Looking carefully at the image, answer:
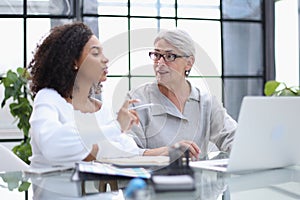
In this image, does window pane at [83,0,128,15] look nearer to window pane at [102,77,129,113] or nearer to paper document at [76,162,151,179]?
window pane at [102,77,129,113]

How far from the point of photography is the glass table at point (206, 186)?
1215 mm

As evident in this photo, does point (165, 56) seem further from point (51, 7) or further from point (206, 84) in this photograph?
point (51, 7)

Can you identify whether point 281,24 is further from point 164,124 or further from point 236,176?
point 236,176

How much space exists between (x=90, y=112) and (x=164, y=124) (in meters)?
0.56

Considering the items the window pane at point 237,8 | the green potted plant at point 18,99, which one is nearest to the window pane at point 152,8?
the window pane at point 237,8

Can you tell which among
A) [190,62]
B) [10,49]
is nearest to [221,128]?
[190,62]

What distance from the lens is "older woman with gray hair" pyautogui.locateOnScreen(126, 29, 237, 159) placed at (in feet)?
6.29

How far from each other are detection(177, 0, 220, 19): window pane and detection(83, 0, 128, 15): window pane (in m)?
0.54

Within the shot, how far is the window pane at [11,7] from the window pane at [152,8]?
0.96m

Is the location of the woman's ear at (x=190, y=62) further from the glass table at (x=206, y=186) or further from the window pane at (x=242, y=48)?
the window pane at (x=242, y=48)

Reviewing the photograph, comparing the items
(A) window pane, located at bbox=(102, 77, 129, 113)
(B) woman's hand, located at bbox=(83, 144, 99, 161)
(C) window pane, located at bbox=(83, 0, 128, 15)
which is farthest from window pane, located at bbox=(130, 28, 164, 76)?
(C) window pane, located at bbox=(83, 0, 128, 15)

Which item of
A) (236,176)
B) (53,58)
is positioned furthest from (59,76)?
(236,176)

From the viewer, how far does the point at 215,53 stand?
3869mm

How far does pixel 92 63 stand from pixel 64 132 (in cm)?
28
